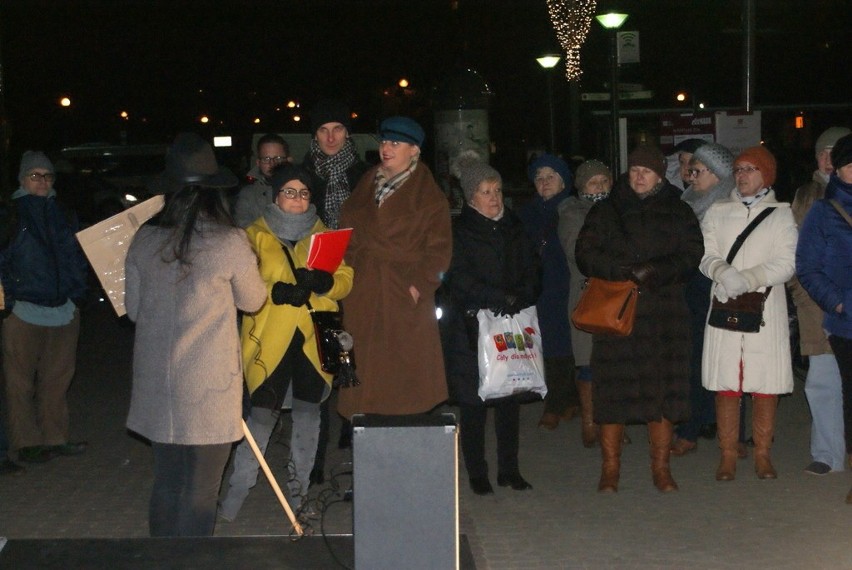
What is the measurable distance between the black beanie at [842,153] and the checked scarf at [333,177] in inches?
115

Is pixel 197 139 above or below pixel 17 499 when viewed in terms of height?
above

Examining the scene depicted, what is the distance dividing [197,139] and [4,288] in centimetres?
306

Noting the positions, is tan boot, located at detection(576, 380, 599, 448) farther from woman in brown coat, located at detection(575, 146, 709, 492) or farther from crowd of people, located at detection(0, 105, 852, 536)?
woman in brown coat, located at detection(575, 146, 709, 492)

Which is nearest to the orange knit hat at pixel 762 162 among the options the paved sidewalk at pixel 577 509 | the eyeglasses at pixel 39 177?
the paved sidewalk at pixel 577 509

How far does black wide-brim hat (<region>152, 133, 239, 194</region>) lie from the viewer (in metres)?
4.89

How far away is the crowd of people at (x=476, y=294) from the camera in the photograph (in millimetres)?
6336

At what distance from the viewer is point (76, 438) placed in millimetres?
9039

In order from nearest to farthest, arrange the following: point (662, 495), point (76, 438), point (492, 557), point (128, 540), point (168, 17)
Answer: point (128, 540) < point (492, 557) < point (662, 495) < point (76, 438) < point (168, 17)

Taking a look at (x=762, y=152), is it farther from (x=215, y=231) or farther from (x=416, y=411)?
(x=215, y=231)

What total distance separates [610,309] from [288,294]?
1996mm

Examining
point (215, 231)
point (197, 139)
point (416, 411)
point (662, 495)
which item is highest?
point (197, 139)

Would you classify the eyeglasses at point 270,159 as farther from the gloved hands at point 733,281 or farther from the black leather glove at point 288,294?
the gloved hands at point 733,281

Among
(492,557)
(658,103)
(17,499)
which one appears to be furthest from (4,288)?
(658,103)

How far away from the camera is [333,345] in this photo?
6.14 metres
